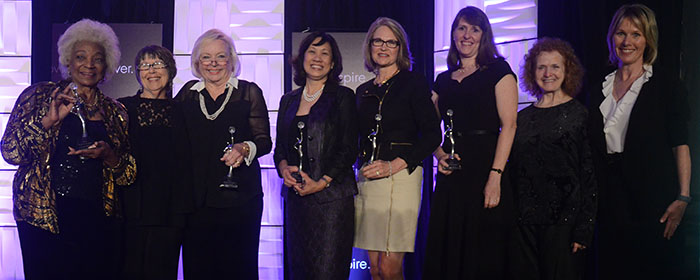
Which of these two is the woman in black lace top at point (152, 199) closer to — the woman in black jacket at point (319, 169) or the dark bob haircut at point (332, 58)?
the woman in black jacket at point (319, 169)

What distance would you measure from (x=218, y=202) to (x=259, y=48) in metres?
2.23

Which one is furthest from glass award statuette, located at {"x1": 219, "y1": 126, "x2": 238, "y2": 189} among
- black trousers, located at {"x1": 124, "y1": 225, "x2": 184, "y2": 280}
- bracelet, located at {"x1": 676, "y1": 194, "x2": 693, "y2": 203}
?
bracelet, located at {"x1": 676, "y1": 194, "x2": 693, "y2": 203}

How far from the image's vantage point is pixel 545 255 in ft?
10.9

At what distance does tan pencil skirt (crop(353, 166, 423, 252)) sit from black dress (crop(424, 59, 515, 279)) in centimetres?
15

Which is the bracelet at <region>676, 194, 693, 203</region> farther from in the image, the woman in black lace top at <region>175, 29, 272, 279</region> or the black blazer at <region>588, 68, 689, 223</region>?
the woman in black lace top at <region>175, 29, 272, 279</region>

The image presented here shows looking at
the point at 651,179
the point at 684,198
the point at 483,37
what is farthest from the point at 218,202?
the point at 684,198

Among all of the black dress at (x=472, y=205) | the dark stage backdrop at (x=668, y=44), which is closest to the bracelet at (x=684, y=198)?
the dark stage backdrop at (x=668, y=44)

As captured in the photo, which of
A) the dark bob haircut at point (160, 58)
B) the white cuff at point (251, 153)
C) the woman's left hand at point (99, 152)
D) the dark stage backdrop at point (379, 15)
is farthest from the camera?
the dark stage backdrop at point (379, 15)

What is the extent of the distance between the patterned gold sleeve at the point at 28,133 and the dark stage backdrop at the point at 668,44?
300 cm

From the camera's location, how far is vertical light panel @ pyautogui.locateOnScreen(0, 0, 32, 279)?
5.22 m

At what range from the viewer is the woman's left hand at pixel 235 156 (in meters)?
3.32

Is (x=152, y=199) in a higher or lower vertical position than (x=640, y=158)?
lower

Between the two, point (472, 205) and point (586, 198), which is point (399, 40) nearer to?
point (472, 205)

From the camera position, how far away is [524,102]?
452 centimetres
